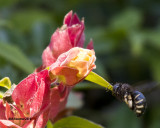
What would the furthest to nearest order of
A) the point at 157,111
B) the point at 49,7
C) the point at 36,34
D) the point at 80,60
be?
the point at 49,7 → the point at 157,111 → the point at 36,34 → the point at 80,60

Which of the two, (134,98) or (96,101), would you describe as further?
(96,101)

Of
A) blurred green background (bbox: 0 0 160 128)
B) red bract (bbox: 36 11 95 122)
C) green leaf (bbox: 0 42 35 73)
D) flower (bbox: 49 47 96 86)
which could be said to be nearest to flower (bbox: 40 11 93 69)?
red bract (bbox: 36 11 95 122)

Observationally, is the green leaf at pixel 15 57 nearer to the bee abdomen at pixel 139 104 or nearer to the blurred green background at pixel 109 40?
the blurred green background at pixel 109 40

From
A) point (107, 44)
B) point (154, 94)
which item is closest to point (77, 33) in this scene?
point (107, 44)

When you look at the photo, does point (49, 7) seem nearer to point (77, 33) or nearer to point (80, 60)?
point (77, 33)

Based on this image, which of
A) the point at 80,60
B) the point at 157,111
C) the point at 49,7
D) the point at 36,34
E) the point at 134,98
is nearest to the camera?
the point at 80,60

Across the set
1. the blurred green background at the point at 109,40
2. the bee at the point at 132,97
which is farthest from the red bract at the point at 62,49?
the blurred green background at the point at 109,40

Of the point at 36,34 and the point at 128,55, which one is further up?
the point at 36,34

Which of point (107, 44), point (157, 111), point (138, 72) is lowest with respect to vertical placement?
point (157, 111)
